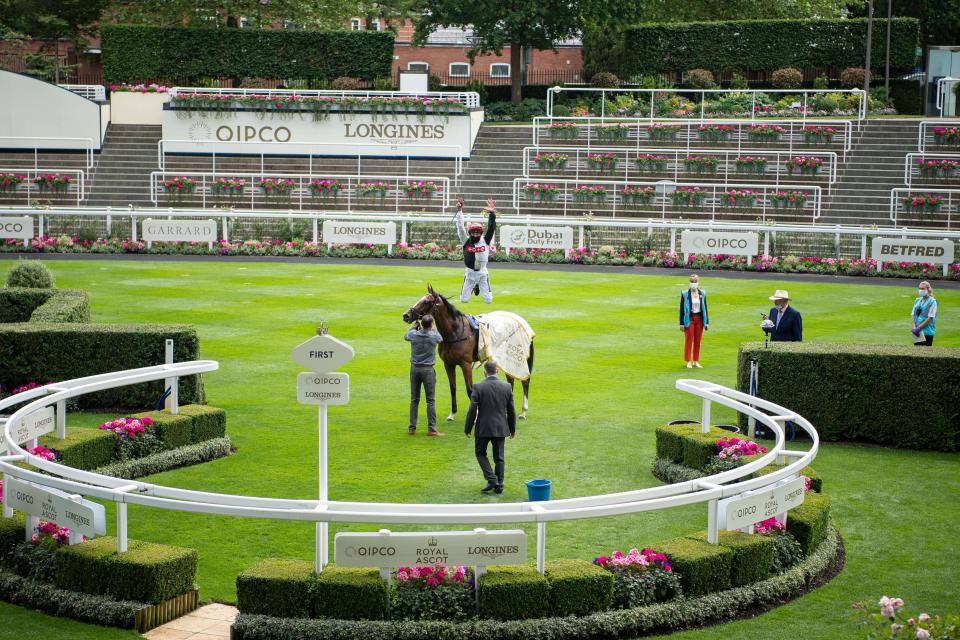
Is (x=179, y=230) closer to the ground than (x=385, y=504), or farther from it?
farther from it

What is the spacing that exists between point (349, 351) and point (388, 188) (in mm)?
30363

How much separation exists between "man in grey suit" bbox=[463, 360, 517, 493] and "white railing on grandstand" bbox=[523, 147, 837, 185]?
28.6 metres

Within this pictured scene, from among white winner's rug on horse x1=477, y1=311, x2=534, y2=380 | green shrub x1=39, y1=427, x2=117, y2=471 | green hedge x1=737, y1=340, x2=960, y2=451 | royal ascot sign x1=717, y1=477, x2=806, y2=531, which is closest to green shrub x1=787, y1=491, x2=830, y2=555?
royal ascot sign x1=717, y1=477, x2=806, y2=531

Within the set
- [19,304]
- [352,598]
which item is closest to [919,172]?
[19,304]

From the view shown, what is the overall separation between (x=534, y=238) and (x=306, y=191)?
1050 centimetres

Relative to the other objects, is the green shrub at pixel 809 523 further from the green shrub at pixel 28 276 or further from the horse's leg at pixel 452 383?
the green shrub at pixel 28 276

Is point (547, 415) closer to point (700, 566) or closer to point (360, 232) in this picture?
point (700, 566)

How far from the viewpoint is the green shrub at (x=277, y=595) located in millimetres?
9953

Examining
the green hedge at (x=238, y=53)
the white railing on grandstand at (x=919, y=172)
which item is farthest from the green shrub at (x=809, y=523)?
the green hedge at (x=238, y=53)

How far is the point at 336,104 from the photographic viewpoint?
149ft

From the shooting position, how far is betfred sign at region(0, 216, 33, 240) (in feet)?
115

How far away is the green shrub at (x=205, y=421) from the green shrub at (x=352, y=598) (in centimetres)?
604

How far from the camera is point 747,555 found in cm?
1094

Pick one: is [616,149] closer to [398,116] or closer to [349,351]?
[398,116]
